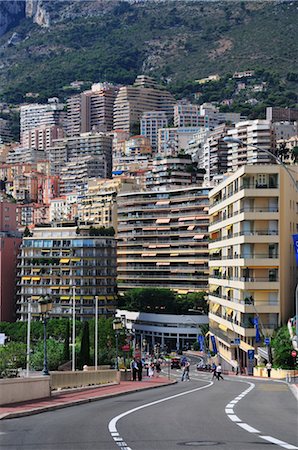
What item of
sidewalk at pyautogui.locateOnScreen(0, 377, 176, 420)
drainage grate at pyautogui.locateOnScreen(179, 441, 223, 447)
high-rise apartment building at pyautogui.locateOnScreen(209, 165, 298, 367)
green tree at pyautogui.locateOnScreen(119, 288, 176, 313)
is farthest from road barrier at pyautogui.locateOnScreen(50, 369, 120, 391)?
green tree at pyautogui.locateOnScreen(119, 288, 176, 313)

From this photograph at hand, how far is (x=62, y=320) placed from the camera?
396 feet

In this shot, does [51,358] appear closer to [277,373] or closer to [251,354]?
[251,354]

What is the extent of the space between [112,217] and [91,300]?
64.5 metres

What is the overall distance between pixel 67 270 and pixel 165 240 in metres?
22.1

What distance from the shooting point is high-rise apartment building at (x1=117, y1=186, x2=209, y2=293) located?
14450 cm

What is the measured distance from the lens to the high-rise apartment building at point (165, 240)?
474ft

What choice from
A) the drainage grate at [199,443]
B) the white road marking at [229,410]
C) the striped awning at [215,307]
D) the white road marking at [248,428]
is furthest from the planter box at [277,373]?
the drainage grate at [199,443]

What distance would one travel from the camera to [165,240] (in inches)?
6014

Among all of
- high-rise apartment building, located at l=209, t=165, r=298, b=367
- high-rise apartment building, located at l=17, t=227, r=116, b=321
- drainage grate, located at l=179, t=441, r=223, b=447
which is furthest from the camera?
high-rise apartment building, located at l=17, t=227, r=116, b=321

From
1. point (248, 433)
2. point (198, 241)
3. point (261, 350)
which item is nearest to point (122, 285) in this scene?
point (198, 241)

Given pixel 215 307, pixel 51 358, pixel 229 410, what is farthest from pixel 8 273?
pixel 229 410

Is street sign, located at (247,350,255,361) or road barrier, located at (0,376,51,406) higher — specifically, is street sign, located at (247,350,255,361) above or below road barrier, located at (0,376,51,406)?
below

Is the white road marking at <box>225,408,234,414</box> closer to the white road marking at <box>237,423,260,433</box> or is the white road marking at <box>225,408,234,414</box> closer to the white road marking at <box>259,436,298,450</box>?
the white road marking at <box>237,423,260,433</box>

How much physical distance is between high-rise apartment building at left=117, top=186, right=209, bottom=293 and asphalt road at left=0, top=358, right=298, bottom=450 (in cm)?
11590
